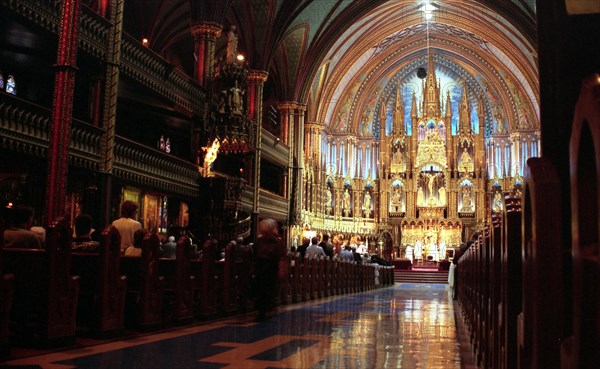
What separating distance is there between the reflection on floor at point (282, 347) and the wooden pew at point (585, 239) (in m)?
3.54

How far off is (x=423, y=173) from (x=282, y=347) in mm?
30560

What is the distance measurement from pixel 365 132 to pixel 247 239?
1602 cm

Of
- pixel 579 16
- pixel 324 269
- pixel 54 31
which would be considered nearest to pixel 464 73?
pixel 324 269

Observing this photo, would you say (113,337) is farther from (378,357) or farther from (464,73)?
→ (464,73)

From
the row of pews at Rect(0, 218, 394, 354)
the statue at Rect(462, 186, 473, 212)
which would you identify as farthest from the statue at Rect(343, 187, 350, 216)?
the row of pews at Rect(0, 218, 394, 354)

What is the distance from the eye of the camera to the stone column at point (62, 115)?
1119 cm

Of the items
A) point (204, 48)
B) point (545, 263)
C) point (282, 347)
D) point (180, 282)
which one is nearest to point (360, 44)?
point (204, 48)

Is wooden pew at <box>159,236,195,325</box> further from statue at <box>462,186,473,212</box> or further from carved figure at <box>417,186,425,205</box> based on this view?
statue at <box>462,186,473,212</box>

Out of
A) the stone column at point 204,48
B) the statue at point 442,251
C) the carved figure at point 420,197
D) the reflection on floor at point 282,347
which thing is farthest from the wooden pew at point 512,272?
the carved figure at point 420,197

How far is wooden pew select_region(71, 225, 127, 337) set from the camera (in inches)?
239

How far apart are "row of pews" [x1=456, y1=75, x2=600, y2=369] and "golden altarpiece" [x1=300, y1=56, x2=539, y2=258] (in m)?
30.5

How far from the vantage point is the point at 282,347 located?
18.6ft

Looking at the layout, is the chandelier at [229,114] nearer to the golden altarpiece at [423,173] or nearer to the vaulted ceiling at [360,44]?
the vaulted ceiling at [360,44]

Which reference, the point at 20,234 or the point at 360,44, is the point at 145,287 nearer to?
the point at 20,234
